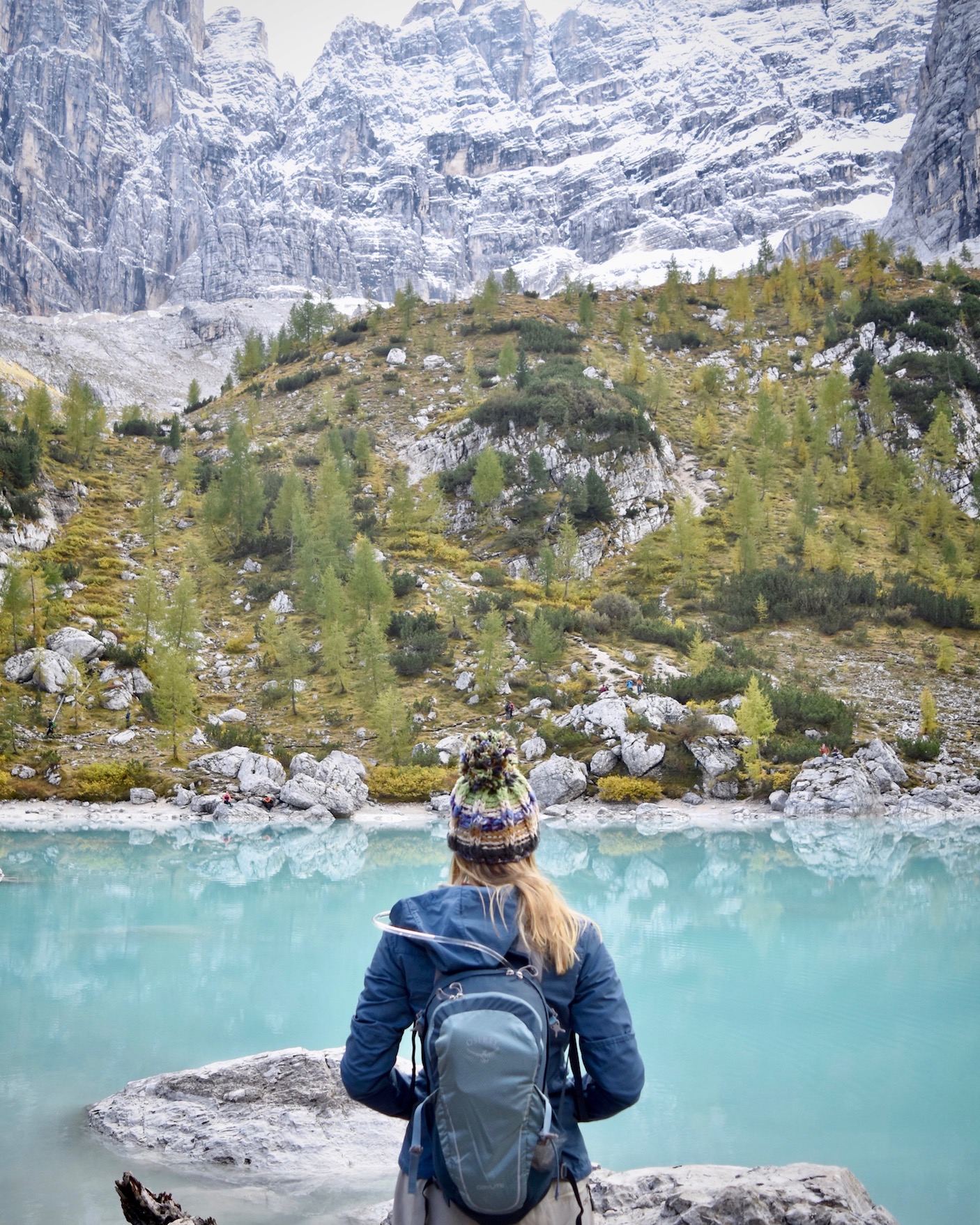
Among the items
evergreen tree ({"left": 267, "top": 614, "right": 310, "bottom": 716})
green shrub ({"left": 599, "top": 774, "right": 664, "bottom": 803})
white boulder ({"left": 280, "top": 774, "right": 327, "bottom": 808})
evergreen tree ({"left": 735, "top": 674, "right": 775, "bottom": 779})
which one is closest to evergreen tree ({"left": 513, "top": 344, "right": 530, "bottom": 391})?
evergreen tree ({"left": 267, "top": 614, "right": 310, "bottom": 716})

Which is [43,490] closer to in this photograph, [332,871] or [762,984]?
[332,871]

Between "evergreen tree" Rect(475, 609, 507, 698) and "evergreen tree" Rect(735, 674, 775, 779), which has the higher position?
"evergreen tree" Rect(475, 609, 507, 698)

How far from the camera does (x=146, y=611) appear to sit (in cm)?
3425

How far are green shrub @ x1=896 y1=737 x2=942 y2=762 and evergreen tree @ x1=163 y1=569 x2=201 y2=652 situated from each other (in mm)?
29052

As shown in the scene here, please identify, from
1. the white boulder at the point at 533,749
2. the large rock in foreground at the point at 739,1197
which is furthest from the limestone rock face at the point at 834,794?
the large rock in foreground at the point at 739,1197

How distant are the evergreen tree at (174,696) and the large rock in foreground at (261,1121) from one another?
23.0 meters

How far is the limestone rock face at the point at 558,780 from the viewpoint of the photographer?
2780 cm

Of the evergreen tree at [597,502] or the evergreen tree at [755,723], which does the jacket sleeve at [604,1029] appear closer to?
the evergreen tree at [755,723]

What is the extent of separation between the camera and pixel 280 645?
3381cm

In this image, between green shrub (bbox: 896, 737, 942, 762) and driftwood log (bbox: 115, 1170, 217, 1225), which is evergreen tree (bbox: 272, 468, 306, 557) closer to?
green shrub (bbox: 896, 737, 942, 762)

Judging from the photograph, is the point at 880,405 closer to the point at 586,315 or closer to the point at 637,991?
the point at 586,315

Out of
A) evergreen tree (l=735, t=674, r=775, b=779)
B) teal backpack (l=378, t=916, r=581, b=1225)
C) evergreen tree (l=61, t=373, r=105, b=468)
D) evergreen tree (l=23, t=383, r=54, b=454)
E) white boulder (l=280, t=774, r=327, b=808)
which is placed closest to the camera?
teal backpack (l=378, t=916, r=581, b=1225)

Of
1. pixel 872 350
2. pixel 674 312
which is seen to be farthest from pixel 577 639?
pixel 674 312

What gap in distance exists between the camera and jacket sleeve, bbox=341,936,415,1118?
240cm
